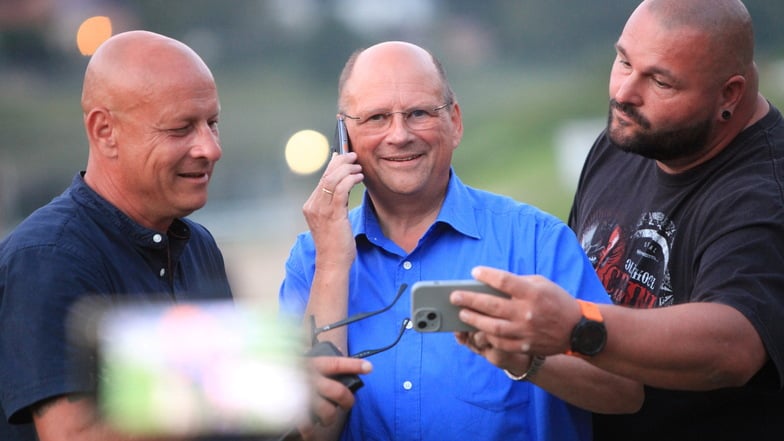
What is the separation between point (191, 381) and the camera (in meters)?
2.75

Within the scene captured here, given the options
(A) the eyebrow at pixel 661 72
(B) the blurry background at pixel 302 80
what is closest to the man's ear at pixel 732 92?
(A) the eyebrow at pixel 661 72

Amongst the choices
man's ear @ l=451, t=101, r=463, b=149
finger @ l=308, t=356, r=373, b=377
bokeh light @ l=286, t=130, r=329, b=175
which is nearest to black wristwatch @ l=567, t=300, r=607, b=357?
finger @ l=308, t=356, r=373, b=377

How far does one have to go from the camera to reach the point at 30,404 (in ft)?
8.23

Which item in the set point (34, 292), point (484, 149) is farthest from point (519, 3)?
point (34, 292)

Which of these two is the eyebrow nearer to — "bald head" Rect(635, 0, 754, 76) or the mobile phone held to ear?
"bald head" Rect(635, 0, 754, 76)

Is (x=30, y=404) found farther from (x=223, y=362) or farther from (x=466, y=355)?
(x=466, y=355)

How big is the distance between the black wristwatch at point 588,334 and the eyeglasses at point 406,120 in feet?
3.15

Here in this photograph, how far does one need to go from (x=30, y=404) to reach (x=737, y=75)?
2.30 metres

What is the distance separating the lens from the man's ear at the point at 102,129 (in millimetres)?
2939

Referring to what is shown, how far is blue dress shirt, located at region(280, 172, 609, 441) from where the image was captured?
298cm

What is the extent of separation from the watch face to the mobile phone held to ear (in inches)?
8.9

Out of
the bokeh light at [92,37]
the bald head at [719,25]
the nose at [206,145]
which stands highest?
→ the bokeh light at [92,37]

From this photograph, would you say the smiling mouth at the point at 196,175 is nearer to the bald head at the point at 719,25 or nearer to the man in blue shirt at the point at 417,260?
the man in blue shirt at the point at 417,260

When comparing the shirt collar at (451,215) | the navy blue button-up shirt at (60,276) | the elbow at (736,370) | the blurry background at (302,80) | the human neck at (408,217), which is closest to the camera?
the navy blue button-up shirt at (60,276)
